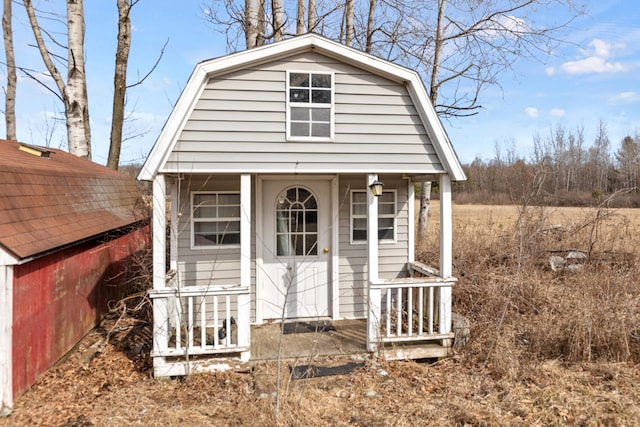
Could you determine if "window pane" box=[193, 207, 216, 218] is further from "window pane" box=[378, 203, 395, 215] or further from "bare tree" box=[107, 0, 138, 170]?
"bare tree" box=[107, 0, 138, 170]

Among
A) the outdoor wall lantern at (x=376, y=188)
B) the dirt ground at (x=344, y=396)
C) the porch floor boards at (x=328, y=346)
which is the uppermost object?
the outdoor wall lantern at (x=376, y=188)

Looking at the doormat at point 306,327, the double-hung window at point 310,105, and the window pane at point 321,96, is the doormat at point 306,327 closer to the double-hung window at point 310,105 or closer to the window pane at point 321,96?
the double-hung window at point 310,105

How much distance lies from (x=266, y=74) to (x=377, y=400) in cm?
405

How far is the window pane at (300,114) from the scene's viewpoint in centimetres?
480

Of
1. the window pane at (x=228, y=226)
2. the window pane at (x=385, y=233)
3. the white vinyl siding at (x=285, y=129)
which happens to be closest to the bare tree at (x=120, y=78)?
the window pane at (x=228, y=226)

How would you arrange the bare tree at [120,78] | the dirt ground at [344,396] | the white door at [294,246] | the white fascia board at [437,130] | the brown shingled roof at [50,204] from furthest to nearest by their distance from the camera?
the bare tree at [120,78], the white door at [294,246], the white fascia board at [437,130], the brown shingled roof at [50,204], the dirt ground at [344,396]

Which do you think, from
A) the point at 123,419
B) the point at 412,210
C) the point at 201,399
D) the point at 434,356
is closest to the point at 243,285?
the point at 201,399

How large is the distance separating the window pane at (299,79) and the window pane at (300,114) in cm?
33

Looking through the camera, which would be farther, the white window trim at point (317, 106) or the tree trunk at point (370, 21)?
the tree trunk at point (370, 21)

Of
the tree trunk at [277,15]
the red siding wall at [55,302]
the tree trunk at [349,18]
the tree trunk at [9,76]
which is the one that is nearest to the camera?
the red siding wall at [55,302]

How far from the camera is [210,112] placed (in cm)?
452

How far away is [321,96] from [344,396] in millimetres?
3659

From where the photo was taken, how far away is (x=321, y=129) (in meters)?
4.86

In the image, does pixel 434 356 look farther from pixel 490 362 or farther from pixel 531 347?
pixel 531 347
